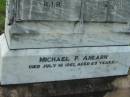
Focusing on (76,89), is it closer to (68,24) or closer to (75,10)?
(68,24)

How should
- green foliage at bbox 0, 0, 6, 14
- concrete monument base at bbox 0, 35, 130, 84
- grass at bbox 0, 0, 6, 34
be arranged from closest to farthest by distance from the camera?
1. concrete monument base at bbox 0, 35, 130, 84
2. grass at bbox 0, 0, 6, 34
3. green foliage at bbox 0, 0, 6, 14

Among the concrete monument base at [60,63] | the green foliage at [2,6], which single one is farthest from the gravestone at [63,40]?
the green foliage at [2,6]

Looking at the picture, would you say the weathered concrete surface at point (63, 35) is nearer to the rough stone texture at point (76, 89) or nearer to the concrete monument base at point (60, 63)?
the concrete monument base at point (60, 63)

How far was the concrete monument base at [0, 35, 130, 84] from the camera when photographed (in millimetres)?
4219

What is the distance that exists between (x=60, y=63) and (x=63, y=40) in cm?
33

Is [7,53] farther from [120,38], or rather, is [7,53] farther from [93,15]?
[120,38]

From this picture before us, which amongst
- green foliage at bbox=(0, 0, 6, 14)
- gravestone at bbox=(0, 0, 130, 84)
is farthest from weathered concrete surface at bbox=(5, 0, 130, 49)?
green foliage at bbox=(0, 0, 6, 14)

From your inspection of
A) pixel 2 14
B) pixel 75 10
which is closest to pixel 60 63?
pixel 75 10

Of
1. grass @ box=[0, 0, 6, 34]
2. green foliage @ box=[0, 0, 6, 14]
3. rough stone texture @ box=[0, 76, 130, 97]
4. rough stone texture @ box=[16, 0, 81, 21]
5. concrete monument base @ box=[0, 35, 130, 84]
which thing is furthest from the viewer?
green foliage @ box=[0, 0, 6, 14]

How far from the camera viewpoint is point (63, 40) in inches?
175

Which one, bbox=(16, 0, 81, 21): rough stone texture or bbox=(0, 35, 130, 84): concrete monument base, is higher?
bbox=(16, 0, 81, 21): rough stone texture

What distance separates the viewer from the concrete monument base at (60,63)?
4.22m

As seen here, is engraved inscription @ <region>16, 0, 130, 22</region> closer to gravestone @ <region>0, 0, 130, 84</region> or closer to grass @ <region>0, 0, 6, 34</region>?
gravestone @ <region>0, 0, 130, 84</region>

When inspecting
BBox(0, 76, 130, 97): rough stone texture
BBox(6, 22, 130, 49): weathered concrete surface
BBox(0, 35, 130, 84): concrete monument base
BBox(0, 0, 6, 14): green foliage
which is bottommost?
BBox(0, 76, 130, 97): rough stone texture
